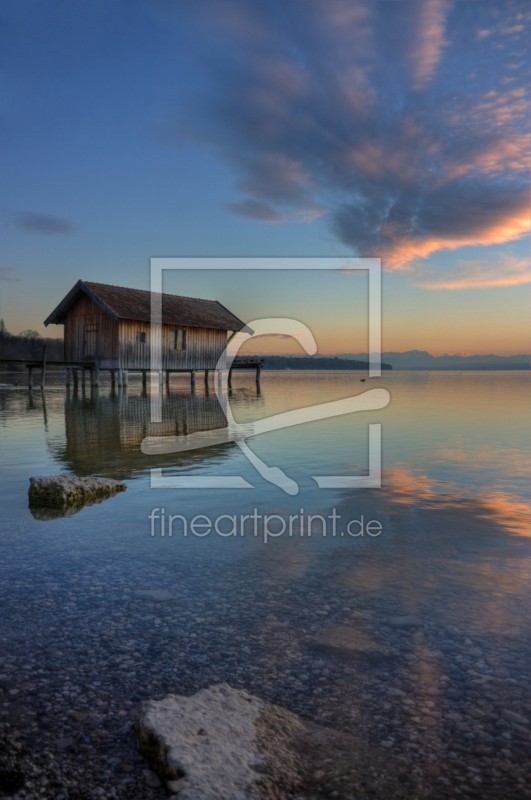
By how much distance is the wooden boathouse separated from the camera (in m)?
34.2

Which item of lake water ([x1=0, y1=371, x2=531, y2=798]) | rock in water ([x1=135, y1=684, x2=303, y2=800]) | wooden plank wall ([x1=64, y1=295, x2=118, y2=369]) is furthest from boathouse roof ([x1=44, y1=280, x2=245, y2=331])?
rock in water ([x1=135, y1=684, x2=303, y2=800])

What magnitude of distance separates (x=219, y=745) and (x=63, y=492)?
580cm

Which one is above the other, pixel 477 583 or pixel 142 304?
pixel 142 304

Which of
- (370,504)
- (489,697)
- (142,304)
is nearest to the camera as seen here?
(489,697)

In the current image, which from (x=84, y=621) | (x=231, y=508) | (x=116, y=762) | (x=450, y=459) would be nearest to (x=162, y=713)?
(x=116, y=762)

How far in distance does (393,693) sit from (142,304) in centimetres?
3520

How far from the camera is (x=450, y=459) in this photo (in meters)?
13.0

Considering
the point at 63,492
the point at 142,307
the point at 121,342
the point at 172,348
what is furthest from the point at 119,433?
the point at 172,348

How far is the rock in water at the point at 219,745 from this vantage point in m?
2.42

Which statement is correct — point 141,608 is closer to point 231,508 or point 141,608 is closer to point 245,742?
point 245,742

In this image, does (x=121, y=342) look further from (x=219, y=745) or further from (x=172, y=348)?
(x=219, y=745)

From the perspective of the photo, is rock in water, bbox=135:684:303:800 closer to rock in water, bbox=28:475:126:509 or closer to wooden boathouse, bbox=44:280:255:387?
rock in water, bbox=28:475:126:509

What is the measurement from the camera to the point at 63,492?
25.6 feet

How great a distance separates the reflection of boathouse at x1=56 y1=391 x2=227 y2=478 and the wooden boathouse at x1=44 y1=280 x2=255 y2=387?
6831mm
